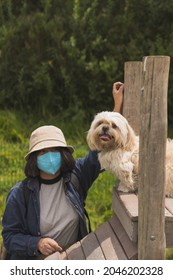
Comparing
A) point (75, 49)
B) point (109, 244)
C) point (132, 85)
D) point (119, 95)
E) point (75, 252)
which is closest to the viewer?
point (109, 244)

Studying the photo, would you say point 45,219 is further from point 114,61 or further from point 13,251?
point 114,61

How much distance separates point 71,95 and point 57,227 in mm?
5521

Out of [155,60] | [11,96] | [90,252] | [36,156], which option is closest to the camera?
[155,60]

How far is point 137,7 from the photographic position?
30.2 feet

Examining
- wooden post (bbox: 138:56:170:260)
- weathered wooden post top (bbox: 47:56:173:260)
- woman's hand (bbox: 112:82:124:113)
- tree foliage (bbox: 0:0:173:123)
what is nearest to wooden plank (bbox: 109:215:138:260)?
weathered wooden post top (bbox: 47:56:173:260)

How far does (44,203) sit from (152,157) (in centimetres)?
116

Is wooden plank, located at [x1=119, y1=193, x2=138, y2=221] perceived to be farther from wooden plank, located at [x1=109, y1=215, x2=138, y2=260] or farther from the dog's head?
the dog's head

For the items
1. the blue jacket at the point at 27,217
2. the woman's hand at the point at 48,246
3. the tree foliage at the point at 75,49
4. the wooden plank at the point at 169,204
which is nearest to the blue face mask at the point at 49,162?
the blue jacket at the point at 27,217

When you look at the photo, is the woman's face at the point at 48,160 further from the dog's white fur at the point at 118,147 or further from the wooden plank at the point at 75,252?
the wooden plank at the point at 75,252

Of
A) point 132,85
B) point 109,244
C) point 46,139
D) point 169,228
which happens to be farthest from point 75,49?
point 169,228

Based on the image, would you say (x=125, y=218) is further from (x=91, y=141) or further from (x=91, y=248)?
(x=91, y=141)

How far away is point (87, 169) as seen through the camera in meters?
4.18

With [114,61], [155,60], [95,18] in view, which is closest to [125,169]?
[155,60]

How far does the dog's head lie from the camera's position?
12.3ft
